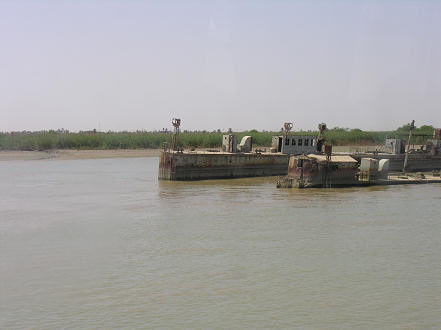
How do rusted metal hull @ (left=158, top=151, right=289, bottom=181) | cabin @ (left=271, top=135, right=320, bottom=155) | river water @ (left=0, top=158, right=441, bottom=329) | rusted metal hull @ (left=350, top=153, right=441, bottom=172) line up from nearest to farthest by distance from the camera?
river water @ (left=0, top=158, right=441, bottom=329) < rusted metal hull @ (left=158, top=151, right=289, bottom=181) < cabin @ (left=271, top=135, right=320, bottom=155) < rusted metal hull @ (left=350, top=153, right=441, bottom=172)

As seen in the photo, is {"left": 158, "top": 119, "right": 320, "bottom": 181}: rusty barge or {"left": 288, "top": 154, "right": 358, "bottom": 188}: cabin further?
{"left": 158, "top": 119, "right": 320, "bottom": 181}: rusty barge

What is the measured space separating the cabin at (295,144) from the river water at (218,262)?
1574 cm

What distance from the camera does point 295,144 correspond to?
146 ft

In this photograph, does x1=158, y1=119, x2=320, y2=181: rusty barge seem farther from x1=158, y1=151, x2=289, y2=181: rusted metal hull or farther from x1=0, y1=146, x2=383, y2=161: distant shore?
x1=0, y1=146, x2=383, y2=161: distant shore

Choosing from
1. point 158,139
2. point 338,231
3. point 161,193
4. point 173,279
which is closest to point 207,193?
point 161,193

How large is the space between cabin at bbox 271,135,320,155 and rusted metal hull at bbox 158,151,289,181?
53.3 inches

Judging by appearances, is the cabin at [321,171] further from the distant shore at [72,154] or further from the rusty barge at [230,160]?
the distant shore at [72,154]

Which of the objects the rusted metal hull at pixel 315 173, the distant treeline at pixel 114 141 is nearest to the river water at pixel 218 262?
the rusted metal hull at pixel 315 173

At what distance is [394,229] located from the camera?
20.3 meters

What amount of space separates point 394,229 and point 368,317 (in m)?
10.1

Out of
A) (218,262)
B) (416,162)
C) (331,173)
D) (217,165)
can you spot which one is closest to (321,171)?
(331,173)

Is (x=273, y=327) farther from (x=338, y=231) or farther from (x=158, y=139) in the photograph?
(x=158, y=139)

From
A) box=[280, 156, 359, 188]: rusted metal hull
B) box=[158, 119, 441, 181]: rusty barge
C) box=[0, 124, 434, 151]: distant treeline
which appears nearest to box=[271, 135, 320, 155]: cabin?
box=[158, 119, 441, 181]: rusty barge

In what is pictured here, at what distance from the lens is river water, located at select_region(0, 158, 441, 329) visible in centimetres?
1108
